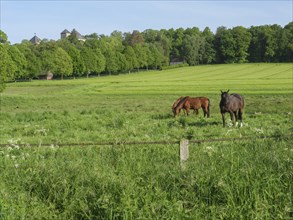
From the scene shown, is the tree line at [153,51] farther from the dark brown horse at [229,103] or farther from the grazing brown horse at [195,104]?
the dark brown horse at [229,103]

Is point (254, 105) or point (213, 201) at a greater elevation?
point (213, 201)

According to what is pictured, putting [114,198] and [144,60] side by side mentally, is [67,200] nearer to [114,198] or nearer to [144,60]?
[114,198]

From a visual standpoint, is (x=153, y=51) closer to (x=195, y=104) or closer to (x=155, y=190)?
(x=195, y=104)

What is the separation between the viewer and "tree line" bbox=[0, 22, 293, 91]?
105 m

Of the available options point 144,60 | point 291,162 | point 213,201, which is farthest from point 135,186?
point 144,60

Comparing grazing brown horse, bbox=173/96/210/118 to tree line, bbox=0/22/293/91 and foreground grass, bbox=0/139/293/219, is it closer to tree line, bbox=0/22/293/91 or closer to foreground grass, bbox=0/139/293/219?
foreground grass, bbox=0/139/293/219

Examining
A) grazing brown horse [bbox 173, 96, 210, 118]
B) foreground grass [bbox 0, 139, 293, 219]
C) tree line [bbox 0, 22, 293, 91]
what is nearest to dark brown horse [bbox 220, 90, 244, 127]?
grazing brown horse [bbox 173, 96, 210, 118]

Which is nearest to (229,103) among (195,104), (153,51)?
(195,104)

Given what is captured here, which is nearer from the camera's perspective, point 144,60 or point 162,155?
point 162,155

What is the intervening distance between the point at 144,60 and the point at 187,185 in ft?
439

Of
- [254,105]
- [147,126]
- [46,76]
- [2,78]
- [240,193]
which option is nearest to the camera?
[240,193]

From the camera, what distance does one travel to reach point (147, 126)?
19.4 metres

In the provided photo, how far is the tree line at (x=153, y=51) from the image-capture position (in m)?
105

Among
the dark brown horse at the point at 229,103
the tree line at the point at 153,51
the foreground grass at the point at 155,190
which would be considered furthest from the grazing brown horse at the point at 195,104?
the tree line at the point at 153,51
